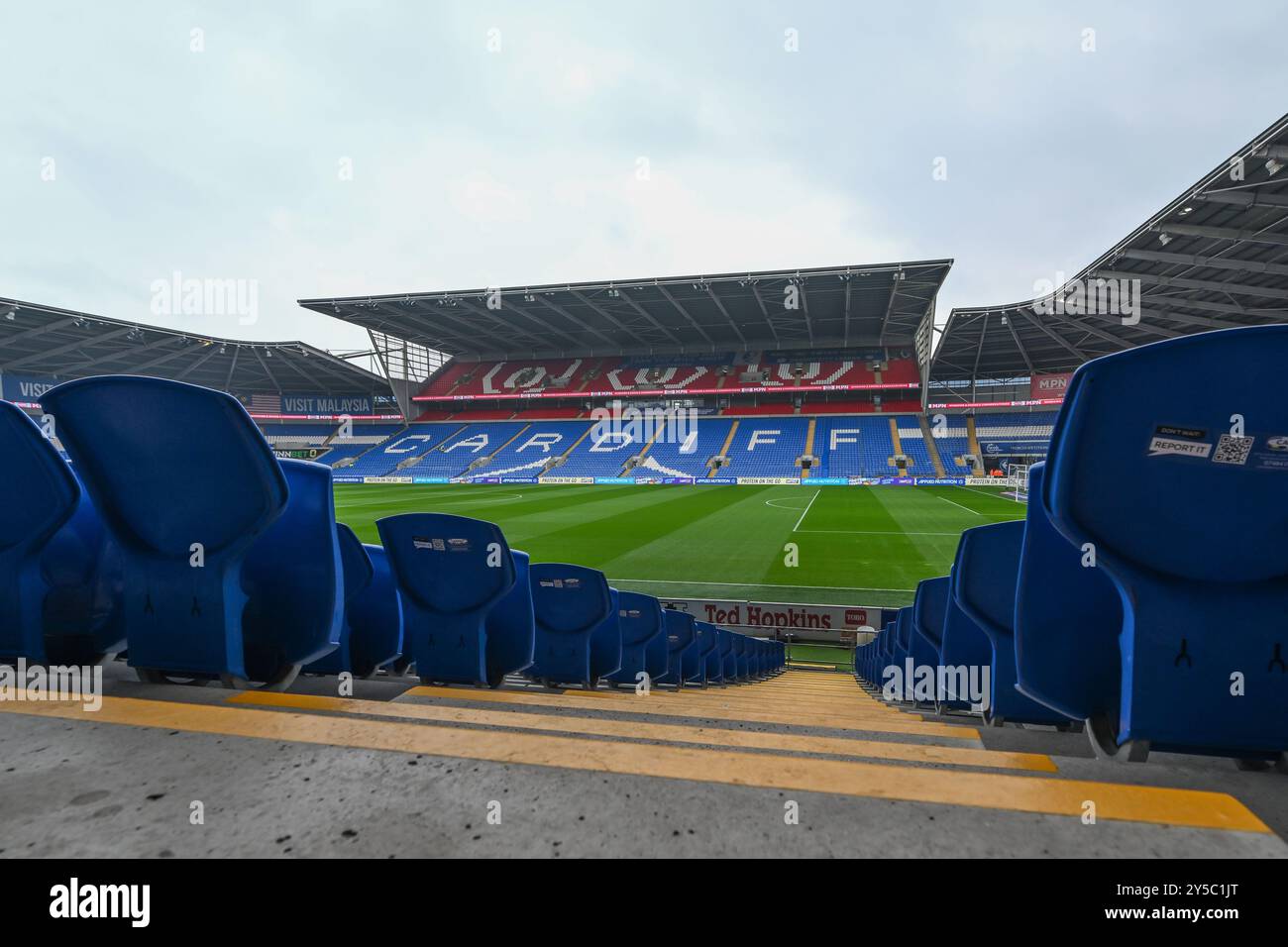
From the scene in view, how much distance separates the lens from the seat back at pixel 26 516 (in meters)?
1.84

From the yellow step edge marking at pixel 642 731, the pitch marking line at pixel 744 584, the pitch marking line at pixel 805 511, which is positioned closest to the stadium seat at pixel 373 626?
the yellow step edge marking at pixel 642 731

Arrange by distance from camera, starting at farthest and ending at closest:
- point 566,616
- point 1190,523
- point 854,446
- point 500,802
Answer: point 854,446 → point 566,616 → point 1190,523 → point 500,802

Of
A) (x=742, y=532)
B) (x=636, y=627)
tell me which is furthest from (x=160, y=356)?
(x=636, y=627)

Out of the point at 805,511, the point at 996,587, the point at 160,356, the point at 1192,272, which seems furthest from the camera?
the point at 160,356

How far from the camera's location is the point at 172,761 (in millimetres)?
1306

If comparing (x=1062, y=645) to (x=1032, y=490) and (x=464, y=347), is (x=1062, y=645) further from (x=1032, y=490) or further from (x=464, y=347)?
(x=464, y=347)

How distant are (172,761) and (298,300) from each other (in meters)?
45.3

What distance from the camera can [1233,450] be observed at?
45.9 inches

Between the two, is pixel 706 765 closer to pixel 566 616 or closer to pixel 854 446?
pixel 566 616

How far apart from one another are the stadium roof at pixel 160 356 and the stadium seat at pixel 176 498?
41.5 meters

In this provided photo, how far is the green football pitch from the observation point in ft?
37.5

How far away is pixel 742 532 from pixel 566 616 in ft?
45.4
